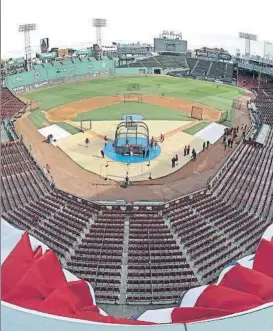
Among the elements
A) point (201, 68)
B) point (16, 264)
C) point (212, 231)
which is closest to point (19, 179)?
point (212, 231)

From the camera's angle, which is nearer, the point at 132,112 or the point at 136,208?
the point at 136,208

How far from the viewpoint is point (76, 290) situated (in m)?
19.0

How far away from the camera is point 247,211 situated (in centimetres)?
3084

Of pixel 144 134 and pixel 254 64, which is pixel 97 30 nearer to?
pixel 254 64

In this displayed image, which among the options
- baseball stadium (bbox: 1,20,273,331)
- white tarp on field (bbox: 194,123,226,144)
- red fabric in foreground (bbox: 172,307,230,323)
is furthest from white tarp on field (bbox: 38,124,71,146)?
red fabric in foreground (bbox: 172,307,230,323)

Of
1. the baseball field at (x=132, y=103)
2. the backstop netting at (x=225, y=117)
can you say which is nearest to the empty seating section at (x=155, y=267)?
the baseball field at (x=132, y=103)

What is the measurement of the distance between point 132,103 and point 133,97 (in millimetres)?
3577

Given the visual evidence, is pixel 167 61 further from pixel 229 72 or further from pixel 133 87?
pixel 133 87

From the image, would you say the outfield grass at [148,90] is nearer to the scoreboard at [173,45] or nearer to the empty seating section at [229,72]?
the empty seating section at [229,72]

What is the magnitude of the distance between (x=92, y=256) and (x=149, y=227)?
4.70 m

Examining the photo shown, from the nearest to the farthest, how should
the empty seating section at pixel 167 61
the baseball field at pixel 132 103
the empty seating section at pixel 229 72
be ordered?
the baseball field at pixel 132 103 → the empty seating section at pixel 229 72 → the empty seating section at pixel 167 61

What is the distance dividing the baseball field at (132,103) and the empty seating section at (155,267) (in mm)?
25720

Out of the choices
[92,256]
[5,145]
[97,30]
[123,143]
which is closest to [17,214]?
[92,256]

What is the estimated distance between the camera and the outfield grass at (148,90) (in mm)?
66750
